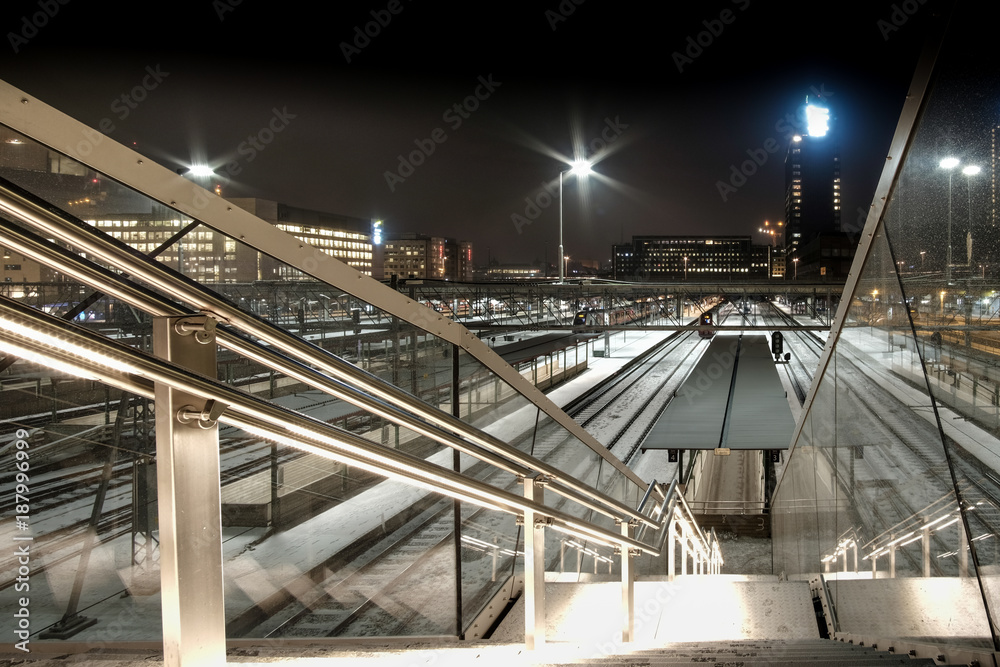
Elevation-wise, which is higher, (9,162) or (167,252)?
(9,162)

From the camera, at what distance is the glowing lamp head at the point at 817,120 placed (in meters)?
3.64

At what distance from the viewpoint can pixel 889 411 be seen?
107 inches

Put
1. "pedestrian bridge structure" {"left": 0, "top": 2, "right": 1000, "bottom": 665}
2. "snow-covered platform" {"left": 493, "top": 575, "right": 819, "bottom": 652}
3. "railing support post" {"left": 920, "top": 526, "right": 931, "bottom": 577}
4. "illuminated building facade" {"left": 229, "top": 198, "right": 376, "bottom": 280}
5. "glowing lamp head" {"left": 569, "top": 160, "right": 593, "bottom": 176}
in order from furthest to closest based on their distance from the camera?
1. "glowing lamp head" {"left": 569, "top": 160, "right": 593, "bottom": 176}
2. "snow-covered platform" {"left": 493, "top": 575, "right": 819, "bottom": 652}
3. "railing support post" {"left": 920, "top": 526, "right": 931, "bottom": 577}
4. "illuminated building facade" {"left": 229, "top": 198, "right": 376, "bottom": 280}
5. "pedestrian bridge structure" {"left": 0, "top": 2, "right": 1000, "bottom": 665}

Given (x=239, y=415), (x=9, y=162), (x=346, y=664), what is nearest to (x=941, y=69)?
(x=239, y=415)

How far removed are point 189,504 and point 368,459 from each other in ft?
1.26

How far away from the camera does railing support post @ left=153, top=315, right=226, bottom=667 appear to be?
3.51ft

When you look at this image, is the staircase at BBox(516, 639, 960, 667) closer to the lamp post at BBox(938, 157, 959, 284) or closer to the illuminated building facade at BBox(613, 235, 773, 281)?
the lamp post at BBox(938, 157, 959, 284)

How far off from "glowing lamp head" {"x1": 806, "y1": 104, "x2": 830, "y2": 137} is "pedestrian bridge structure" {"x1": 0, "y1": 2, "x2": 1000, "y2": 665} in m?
0.87

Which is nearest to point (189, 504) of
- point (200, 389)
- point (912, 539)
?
point (200, 389)

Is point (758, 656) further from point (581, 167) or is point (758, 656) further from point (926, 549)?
point (581, 167)

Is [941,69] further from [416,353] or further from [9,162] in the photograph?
[9,162]

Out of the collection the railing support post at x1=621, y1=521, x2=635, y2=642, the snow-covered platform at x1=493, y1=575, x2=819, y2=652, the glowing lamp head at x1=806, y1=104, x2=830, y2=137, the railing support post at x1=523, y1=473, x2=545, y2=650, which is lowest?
the snow-covered platform at x1=493, y1=575, x2=819, y2=652

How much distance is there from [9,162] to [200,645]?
1.28m

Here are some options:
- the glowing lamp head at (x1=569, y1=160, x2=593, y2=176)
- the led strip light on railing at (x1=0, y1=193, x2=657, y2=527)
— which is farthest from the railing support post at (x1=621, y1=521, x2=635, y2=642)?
the glowing lamp head at (x1=569, y1=160, x2=593, y2=176)
